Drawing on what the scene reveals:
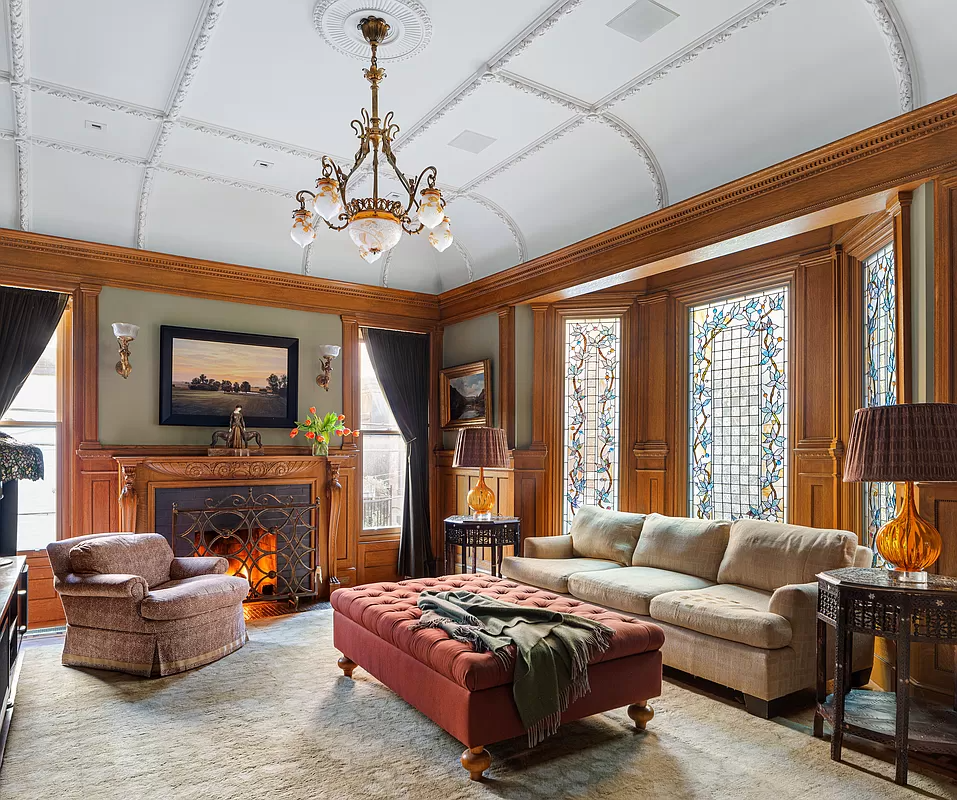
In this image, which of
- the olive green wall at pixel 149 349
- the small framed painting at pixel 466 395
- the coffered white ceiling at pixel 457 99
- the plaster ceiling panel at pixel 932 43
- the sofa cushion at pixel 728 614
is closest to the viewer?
the plaster ceiling panel at pixel 932 43

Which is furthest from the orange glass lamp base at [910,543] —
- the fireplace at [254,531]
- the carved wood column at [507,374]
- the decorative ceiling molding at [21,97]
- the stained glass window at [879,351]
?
the decorative ceiling molding at [21,97]

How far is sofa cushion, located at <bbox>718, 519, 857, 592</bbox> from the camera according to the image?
3967 millimetres

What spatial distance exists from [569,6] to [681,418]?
145 inches

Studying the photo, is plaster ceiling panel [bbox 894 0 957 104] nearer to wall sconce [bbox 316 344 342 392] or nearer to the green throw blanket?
the green throw blanket

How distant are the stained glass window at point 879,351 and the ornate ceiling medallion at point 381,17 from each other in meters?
2.88

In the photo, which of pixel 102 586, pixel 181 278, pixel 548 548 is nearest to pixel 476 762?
pixel 102 586

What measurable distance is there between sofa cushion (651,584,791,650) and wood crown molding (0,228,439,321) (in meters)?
4.04

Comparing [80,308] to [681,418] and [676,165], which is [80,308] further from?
[681,418]

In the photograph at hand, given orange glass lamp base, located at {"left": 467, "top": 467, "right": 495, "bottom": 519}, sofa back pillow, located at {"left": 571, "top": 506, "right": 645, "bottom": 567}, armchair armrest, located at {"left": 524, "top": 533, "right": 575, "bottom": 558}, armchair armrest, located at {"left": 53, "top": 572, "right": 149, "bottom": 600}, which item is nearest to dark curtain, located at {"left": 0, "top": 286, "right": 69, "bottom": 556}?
armchair armrest, located at {"left": 53, "top": 572, "right": 149, "bottom": 600}

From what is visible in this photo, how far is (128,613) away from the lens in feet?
13.6

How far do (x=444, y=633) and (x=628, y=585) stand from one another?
1658 mm

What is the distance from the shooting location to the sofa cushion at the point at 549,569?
497 centimetres

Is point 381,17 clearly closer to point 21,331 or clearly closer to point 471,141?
point 471,141

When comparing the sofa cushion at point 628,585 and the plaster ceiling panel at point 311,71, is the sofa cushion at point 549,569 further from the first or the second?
the plaster ceiling panel at point 311,71
